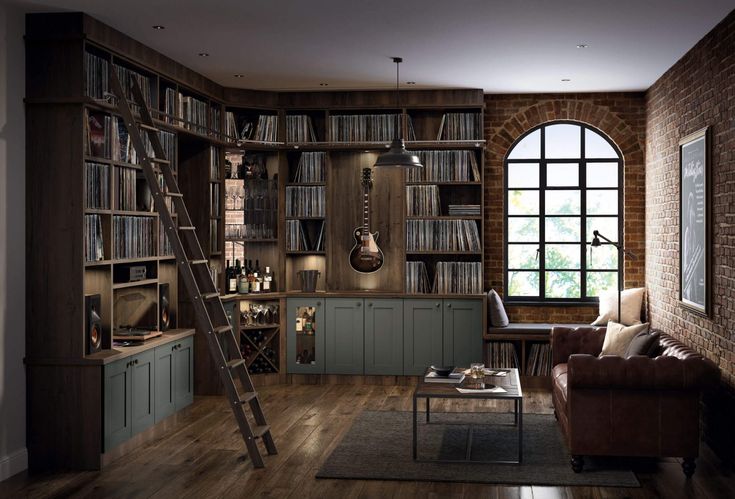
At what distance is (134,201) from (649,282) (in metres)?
5.20

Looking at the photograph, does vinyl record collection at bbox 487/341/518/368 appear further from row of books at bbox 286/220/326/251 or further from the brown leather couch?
the brown leather couch

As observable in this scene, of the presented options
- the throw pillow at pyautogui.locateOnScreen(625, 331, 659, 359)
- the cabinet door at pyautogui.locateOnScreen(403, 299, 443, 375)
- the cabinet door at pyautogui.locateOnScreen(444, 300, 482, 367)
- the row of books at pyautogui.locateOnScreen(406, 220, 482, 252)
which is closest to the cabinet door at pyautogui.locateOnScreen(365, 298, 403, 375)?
the cabinet door at pyautogui.locateOnScreen(403, 299, 443, 375)

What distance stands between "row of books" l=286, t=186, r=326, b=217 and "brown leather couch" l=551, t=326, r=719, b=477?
13.9ft

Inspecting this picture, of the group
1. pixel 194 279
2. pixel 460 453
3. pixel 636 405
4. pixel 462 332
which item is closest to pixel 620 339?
pixel 636 405

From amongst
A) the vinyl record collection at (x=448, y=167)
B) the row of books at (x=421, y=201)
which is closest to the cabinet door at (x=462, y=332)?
the row of books at (x=421, y=201)

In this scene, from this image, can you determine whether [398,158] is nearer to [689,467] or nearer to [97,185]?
[97,185]

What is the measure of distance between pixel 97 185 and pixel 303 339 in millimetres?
3657

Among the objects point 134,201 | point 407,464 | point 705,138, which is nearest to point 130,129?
point 134,201

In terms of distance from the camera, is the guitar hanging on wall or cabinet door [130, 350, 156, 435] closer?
cabinet door [130, 350, 156, 435]

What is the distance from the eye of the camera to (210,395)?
8.61m

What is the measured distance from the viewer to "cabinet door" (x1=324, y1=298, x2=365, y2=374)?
362 inches

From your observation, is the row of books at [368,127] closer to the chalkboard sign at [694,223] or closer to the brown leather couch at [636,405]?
the chalkboard sign at [694,223]

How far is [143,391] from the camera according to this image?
263 inches

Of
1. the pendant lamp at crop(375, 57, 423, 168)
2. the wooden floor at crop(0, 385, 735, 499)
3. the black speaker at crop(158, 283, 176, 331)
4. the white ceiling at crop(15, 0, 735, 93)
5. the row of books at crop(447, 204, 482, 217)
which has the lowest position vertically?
the wooden floor at crop(0, 385, 735, 499)
